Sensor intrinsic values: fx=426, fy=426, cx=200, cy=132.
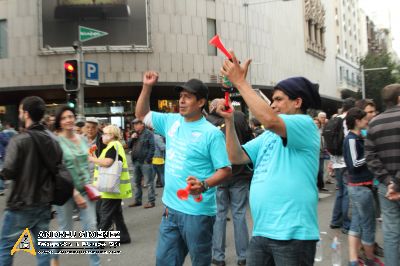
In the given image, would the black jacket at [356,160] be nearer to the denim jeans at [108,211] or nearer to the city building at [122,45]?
the denim jeans at [108,211]

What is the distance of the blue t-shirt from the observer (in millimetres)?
2648

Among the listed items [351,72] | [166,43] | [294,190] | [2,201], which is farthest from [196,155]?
[351,72]

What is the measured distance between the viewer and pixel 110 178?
6039 mm

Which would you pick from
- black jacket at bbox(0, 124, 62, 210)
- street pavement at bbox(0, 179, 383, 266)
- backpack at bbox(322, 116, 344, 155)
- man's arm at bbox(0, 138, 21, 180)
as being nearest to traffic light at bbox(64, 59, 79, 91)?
street pavement at bbox(0, 179, 383, 266)

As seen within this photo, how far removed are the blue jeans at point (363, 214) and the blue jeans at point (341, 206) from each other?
1606mm

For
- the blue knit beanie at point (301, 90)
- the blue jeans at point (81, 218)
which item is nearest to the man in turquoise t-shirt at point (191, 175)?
the blue knit beanie at point (301, 90)

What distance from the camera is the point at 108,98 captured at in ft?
92.4

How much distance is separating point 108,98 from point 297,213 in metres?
26.5

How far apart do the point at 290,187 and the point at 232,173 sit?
51.0 inches

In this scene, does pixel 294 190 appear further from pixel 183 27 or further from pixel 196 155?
pixel 183 27

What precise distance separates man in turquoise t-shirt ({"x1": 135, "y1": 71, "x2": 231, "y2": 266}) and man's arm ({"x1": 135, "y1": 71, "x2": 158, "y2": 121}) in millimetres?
267

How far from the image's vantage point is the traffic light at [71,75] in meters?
11.0

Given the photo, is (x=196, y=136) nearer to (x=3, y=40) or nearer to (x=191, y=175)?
(x=191, y=175)

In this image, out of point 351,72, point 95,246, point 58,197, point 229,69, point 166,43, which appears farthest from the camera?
point 351,72
